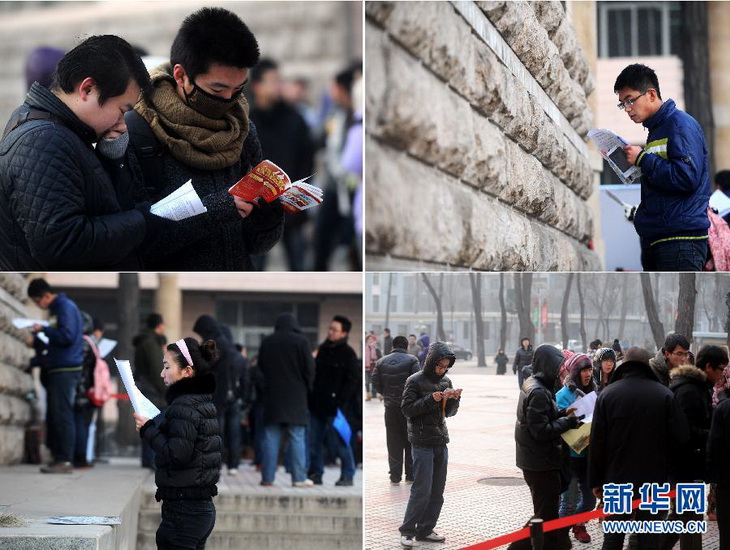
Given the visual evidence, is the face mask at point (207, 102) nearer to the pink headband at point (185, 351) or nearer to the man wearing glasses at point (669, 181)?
the pink headband at point (185, 351)

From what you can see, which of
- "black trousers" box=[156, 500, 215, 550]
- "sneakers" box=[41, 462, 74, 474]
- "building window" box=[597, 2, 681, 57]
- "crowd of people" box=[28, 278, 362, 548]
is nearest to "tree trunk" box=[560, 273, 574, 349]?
"crowd of people" box=[28, 278, 362, 548]

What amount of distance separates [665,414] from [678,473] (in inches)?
8.8

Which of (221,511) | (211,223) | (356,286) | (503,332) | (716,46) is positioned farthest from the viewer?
(716,46)

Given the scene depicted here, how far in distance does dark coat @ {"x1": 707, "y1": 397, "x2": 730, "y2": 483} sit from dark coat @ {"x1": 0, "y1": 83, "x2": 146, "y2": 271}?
7.19 feet

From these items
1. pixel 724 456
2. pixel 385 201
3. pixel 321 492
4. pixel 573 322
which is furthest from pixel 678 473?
pixel 321 492

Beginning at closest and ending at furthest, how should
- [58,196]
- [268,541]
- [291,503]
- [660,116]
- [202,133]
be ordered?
[58,196] < [202,133] < [660,116] < [268,541] < [291,503]

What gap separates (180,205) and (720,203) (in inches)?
98.7

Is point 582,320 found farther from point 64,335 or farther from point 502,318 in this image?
point 64,335

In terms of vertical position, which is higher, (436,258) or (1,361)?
(436,258)

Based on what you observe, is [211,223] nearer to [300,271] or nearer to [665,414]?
[300,271]

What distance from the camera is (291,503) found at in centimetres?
512

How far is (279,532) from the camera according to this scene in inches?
195

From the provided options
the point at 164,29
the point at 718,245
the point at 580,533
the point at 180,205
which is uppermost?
the point at 164,29

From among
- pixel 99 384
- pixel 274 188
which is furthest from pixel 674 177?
pixel 99 384
